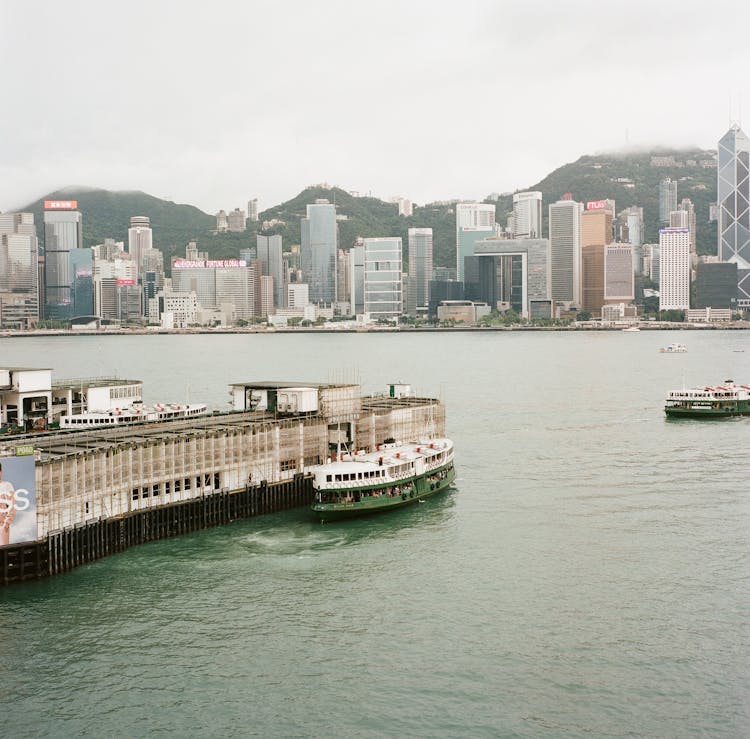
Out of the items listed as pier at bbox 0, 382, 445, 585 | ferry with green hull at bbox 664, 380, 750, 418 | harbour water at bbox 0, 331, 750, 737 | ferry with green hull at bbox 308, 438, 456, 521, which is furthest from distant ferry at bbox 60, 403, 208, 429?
ferry with green hull at bbox 664, 380, 750, 418

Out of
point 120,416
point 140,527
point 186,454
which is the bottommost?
point 140,527

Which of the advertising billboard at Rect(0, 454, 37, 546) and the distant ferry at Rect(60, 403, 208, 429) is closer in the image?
the advertising billboard at Rect(0, 454, 37, 546)

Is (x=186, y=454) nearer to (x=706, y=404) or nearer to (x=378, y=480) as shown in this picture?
(x=378, y=480)

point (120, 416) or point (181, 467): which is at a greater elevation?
point (120, 416)

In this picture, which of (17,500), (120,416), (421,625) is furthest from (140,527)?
(120,416)

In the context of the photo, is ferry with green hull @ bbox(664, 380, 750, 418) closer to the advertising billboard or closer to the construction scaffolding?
the construction scaffolding

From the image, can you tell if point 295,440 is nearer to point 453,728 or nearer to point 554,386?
point 453,728
